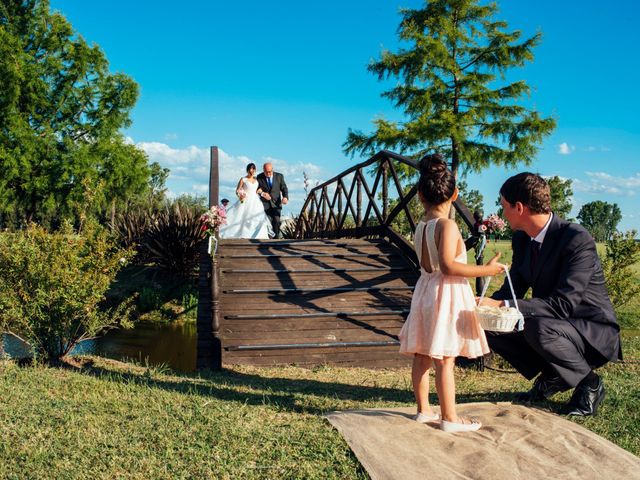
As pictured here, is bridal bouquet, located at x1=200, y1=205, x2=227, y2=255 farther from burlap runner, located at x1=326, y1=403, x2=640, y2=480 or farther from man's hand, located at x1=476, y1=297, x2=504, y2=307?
man's hand, located at x1=476, y1=297, x2=504, y2=307

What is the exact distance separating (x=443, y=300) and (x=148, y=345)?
292 inches

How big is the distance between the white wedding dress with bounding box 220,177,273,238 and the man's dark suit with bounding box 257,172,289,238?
0.17 metres

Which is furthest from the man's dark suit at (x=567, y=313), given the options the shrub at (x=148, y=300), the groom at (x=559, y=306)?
the shrub at (x=148, y=300)

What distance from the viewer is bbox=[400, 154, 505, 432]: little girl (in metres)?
3.33

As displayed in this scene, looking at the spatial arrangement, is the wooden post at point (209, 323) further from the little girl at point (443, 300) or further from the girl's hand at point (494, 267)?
the girl's hand at point (494, 267)

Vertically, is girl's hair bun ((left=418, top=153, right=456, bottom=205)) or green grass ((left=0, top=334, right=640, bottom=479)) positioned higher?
girl's hair bun ((left=418, top=153, right=456, bottom=205))

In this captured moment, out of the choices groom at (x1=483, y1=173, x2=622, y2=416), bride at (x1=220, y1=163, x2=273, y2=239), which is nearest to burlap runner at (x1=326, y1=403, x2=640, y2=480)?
groom at (x1=483, y1=173, x2=622, y2=416)

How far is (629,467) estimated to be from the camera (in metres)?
2.99

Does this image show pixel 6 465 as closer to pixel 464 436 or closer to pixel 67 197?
pixel 464 436

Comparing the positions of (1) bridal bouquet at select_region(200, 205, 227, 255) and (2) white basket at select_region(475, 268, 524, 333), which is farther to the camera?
(1) bridal bouquet at select_region(200, 205, 227, 255)

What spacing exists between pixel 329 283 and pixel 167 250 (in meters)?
7.19

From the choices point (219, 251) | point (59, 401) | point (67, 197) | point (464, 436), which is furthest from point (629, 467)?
point (67, 197)

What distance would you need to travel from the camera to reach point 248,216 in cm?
1247

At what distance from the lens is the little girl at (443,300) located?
3.33 metres
